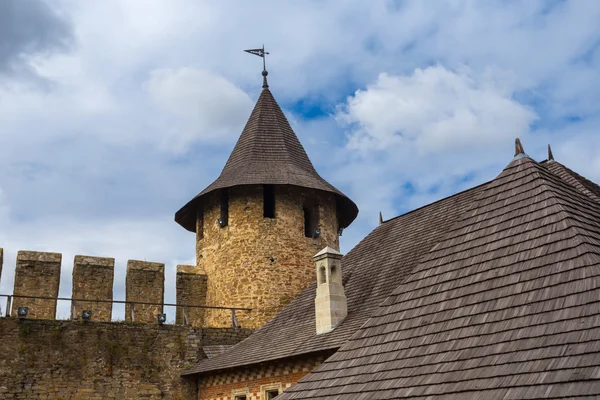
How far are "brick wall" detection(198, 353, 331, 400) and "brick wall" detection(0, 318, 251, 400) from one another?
0.79 meters

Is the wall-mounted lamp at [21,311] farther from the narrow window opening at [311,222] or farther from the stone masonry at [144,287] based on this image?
the narrow window opening at [311,222]

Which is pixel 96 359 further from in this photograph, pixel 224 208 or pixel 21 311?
pixel 224 208

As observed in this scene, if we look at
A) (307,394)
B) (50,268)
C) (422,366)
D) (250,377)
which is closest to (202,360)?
(250,377)

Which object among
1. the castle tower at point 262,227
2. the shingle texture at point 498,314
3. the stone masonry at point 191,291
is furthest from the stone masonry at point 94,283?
the shingle texture at point 498,314

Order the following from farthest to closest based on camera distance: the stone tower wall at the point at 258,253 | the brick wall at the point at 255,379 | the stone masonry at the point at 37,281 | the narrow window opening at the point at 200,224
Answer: the narrow window opening at the point at 200,224, the stone tower wall at the point at 258,253, the stone masonry at the point at 37,281, the brick wall at the point at 255,379

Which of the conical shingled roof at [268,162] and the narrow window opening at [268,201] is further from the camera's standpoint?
the narrow window opening at [268,201]

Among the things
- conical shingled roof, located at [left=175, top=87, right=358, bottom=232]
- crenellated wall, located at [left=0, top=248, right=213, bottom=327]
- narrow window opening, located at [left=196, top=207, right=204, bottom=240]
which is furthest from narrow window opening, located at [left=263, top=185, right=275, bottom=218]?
crenellated wall, located at [left=0, top=248, right=213, bottom=327]

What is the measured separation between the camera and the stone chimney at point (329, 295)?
13.8m

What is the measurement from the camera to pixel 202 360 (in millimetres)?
17375

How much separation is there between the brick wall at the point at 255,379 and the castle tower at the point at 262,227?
2.30 meters

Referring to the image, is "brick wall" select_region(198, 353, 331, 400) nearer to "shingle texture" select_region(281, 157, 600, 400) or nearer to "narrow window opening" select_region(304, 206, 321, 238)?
"shingle texture" select_region(281, 157, 600, 400)

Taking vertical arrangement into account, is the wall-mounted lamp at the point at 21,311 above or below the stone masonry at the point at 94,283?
below

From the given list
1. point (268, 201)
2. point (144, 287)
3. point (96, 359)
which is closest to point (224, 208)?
point (268, 201)

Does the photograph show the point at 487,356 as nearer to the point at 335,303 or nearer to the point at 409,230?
the point at 335,303
